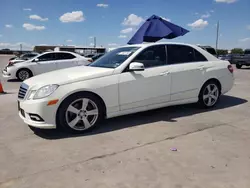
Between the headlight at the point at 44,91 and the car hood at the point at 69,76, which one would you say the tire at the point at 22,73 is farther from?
the headlight at the point at 44,91

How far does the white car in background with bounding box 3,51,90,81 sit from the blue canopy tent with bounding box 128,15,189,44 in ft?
13.1

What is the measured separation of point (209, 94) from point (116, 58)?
2.26m

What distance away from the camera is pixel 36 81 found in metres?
4.42

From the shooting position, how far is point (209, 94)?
230 inches

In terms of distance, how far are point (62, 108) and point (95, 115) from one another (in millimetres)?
575

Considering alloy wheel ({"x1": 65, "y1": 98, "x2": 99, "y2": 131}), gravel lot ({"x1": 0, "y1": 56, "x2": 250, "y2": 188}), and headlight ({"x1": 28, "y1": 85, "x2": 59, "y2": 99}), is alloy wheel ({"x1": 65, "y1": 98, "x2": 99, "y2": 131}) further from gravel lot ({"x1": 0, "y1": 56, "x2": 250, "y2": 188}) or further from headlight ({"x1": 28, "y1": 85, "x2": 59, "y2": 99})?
headlight ({"x1": 28, "y1": 85, "x2": 59, "y2": 99})

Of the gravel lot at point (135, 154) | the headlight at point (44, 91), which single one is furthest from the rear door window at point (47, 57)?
the headlight at point (44, 91)

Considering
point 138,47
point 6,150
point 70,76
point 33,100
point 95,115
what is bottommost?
point 6,150

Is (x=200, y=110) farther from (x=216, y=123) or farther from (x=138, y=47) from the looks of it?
(x=138, y=47)

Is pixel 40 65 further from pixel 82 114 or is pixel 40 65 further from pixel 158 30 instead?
pixel 82 114

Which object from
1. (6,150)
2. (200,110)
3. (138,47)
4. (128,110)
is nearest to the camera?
(6,150)

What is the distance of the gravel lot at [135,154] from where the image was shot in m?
2.86

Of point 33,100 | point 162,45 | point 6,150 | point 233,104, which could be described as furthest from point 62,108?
point 233,104

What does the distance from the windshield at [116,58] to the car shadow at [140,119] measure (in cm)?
106
